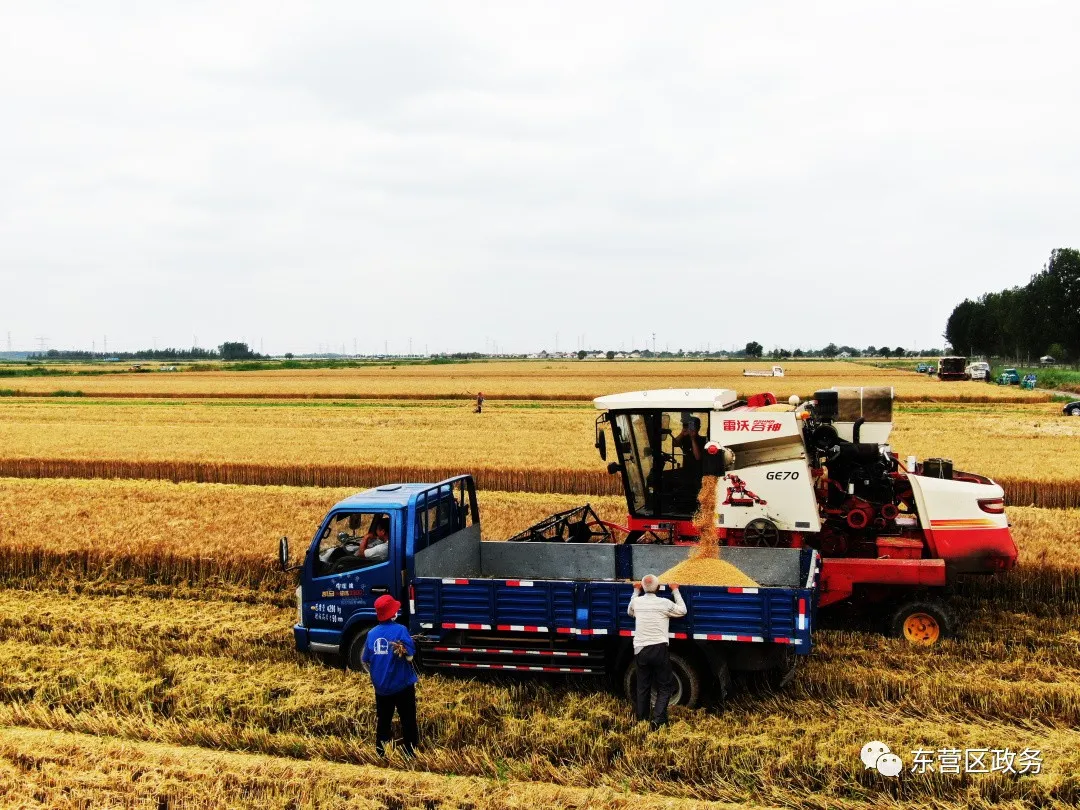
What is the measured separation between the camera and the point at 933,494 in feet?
36.0

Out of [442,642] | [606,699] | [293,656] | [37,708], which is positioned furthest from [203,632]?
[606,699]

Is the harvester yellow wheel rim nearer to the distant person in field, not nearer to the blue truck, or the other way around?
the blue truck

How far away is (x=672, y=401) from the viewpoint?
11.5m

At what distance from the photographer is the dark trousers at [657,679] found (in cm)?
823

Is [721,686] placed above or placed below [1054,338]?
below

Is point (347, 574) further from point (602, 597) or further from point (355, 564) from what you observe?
point (602, 597)

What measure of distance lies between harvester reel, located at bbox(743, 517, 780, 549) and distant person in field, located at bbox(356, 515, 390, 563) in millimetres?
4716

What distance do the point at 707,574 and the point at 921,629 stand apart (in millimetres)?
3121

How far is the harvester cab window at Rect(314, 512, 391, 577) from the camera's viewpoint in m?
9.83

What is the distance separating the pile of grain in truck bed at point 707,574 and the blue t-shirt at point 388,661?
3375 mm

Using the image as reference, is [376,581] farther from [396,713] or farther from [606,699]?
[606,699]

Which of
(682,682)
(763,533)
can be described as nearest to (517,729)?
(682,682)

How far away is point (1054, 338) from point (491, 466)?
326 feet

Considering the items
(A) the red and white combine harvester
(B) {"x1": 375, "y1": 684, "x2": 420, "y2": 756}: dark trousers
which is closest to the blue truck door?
(B) {"x1": 375, "y1": 684, "x2": 420, "y2": 756}: dark trousers
